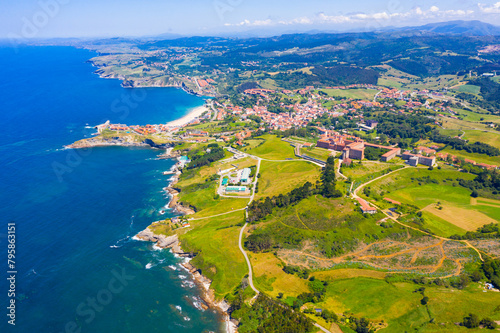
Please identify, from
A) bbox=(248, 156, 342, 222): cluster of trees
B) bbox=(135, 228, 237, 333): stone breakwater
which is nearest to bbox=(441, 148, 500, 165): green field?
bbox=(248, 156, 342, 222): cluster of trees

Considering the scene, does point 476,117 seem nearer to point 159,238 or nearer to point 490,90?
point 490,90

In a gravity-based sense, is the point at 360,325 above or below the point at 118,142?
below

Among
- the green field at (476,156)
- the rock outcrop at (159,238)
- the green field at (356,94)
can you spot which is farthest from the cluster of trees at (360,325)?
the green field at (356,94)

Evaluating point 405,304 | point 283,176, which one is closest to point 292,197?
point 283,176

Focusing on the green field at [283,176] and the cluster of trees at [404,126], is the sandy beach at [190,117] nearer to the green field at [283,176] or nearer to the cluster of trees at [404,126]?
the green field at [283,176]

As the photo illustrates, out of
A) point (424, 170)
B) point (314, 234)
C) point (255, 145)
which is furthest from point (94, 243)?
point (424, 170)

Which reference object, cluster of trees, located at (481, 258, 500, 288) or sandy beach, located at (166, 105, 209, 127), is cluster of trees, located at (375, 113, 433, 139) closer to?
cluster of trees, located at (481, 258, 500, 288)
